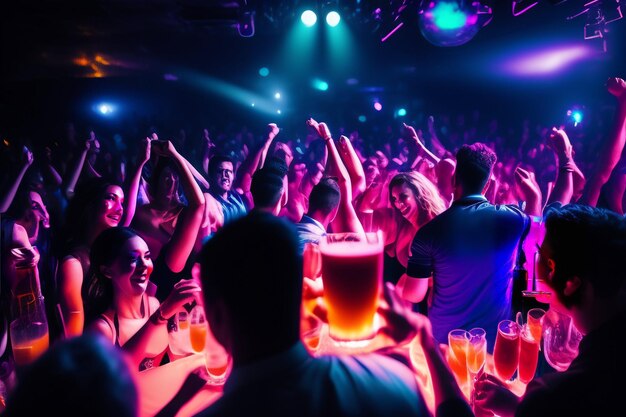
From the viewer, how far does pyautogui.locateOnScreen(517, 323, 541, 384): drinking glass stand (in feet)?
3.96

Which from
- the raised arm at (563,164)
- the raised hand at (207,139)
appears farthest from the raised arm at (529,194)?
the raised hand at (207,139)

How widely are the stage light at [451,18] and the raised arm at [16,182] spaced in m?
3.71

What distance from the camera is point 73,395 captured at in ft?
1.92

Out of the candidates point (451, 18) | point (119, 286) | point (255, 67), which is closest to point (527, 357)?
point (119, 286)

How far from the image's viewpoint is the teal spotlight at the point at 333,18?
3.80 metres

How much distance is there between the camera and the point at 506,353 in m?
1.21

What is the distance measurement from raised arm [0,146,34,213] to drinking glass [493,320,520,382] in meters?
3.73

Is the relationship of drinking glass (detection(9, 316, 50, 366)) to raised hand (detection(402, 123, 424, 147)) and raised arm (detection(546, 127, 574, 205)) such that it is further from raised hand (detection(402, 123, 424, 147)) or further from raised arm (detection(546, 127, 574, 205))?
raised arm (detection(546, 127, 574, 205))

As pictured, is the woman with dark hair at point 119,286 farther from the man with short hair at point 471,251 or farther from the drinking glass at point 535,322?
the drinking glass at point 535,322

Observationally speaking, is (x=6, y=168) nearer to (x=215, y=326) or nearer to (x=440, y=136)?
(x=215, y=326)

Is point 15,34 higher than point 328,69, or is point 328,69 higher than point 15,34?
point 15,34

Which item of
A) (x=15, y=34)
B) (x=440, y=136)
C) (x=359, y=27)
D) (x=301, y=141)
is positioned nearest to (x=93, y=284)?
(x=301, y=141)

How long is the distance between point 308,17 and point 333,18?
0.27 m

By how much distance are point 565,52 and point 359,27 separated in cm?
251
